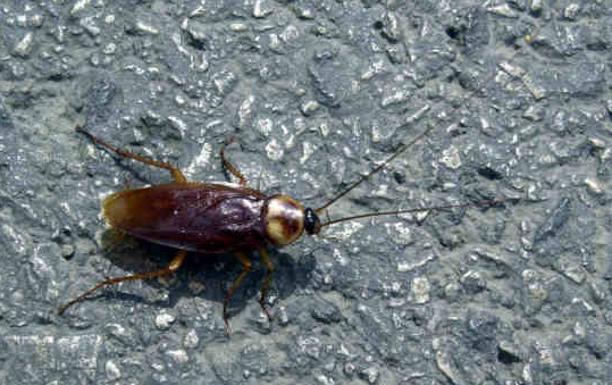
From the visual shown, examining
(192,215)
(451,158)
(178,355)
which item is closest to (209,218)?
(192,215)

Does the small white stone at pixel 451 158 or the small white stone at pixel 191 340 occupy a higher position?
the small white stone at pixel 451 158

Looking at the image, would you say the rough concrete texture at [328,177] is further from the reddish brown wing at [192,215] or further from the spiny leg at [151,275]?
the reddish brown wing at [192,215]

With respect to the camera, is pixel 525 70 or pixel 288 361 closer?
pixel 288 361

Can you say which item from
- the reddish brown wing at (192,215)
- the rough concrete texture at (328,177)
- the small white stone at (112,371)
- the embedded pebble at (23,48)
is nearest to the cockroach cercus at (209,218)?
the reddish brown wing at (192,215)

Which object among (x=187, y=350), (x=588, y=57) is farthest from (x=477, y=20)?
(x=187, y=350)

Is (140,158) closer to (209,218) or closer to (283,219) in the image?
(209,218)

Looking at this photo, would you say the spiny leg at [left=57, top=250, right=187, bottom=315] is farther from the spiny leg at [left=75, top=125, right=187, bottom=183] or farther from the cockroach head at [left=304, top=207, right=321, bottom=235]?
the cockroach head at [left=304, top=207, right=321, bottom=235]

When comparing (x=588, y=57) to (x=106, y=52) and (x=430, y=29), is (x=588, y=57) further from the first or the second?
(x=106, y=52)
